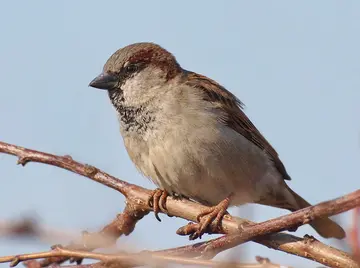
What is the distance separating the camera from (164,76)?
4062mm

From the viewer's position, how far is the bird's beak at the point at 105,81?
387 cm

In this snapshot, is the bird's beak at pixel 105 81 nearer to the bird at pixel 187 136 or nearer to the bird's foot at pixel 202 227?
the bird at pixel 187 136

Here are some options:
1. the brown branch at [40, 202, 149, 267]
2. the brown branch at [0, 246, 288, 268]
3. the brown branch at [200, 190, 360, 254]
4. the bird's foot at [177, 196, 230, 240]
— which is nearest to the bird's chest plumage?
the bird's foot at [177, 196, 230, 240]

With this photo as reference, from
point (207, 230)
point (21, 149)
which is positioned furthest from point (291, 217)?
point (21, 149)

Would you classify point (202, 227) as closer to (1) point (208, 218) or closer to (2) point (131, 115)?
(1) point (208, 218)

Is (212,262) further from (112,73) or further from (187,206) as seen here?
(112,73)

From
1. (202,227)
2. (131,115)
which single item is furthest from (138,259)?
(131,115)

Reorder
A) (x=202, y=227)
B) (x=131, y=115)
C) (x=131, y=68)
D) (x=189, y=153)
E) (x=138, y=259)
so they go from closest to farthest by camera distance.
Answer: (x=138, y=259), (x=202, y=227), (x=189, y=153), (x=131, y=115), (x=131, y=68)

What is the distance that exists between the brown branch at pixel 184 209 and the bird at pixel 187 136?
1.68 feet

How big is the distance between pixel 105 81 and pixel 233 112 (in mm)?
917

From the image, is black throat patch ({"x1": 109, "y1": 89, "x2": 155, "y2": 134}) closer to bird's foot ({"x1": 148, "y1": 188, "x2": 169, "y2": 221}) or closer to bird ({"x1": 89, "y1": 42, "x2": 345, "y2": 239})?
Result: bird ({"x1": 89, "y1": 42, "x2": 345, "y2": 239})

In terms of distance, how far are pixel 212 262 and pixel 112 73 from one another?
319cm

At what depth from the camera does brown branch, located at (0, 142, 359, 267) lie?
1693 mm

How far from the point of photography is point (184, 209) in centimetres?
257
